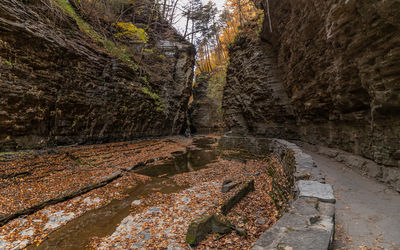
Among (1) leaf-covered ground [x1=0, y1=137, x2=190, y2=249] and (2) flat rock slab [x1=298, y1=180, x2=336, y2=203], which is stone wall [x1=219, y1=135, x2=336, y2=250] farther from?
(1) leaf-covered ground [x1=0, y1=137, x2=190, y2=249]

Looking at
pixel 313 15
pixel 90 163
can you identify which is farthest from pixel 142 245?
pixel 313 15

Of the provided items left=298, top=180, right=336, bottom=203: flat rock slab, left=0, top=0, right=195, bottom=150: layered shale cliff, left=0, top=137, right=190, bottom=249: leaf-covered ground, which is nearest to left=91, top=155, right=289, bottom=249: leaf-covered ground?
left=298, top=180, right=336, bottom=203: flat rock slab

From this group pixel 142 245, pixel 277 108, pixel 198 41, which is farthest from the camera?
pixel 198 41

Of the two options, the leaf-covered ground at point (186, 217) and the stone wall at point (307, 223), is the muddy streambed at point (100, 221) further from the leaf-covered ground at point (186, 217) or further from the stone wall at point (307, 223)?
the stone wall at point (307, 223)

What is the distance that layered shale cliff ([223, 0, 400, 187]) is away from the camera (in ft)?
14.1

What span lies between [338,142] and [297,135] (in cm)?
482

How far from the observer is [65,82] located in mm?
11547

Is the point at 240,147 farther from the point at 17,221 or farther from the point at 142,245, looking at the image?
the point at 17,221

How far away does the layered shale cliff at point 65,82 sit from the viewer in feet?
28.7

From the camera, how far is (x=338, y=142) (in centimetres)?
744

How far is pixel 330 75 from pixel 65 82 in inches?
613

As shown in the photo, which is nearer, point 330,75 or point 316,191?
point 316,191

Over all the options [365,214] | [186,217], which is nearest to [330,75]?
[365,214]

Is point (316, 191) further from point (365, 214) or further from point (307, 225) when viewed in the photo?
point (307, 225)
